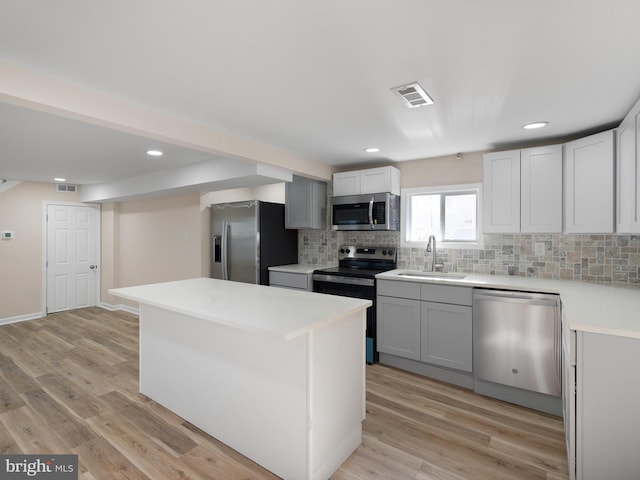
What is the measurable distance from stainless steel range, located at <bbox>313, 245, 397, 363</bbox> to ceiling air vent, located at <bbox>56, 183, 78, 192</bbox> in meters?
5.05

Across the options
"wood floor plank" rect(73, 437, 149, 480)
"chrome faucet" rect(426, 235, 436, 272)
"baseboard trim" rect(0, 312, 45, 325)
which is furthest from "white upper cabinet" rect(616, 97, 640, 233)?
"baseboard trim" rect(0, 312, 45, 325)

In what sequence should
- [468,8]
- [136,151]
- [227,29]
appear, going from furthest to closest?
1. [136,151]
2. [227,29]
3. [468,8]

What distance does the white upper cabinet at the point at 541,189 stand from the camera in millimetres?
2814

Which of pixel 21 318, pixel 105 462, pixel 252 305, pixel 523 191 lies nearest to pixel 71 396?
pixel 105 462

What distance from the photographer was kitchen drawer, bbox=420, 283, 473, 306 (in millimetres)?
2920

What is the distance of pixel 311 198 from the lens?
420cm

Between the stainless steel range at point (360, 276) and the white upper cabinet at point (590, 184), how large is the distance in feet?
5.82

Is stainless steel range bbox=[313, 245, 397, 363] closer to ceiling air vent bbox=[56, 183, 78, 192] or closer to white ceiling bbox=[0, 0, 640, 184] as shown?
white ceiling bbox=[0, 0, 640, 184]

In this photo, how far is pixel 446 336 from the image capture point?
3.03 metres

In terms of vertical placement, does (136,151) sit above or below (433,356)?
above

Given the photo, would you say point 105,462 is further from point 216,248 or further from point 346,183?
point 346,183

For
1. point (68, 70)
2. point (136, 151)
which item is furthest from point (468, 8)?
point (136, 151)

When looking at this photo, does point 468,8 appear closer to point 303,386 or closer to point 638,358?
point 638,358

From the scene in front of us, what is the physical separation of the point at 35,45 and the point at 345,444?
268 centimetres
